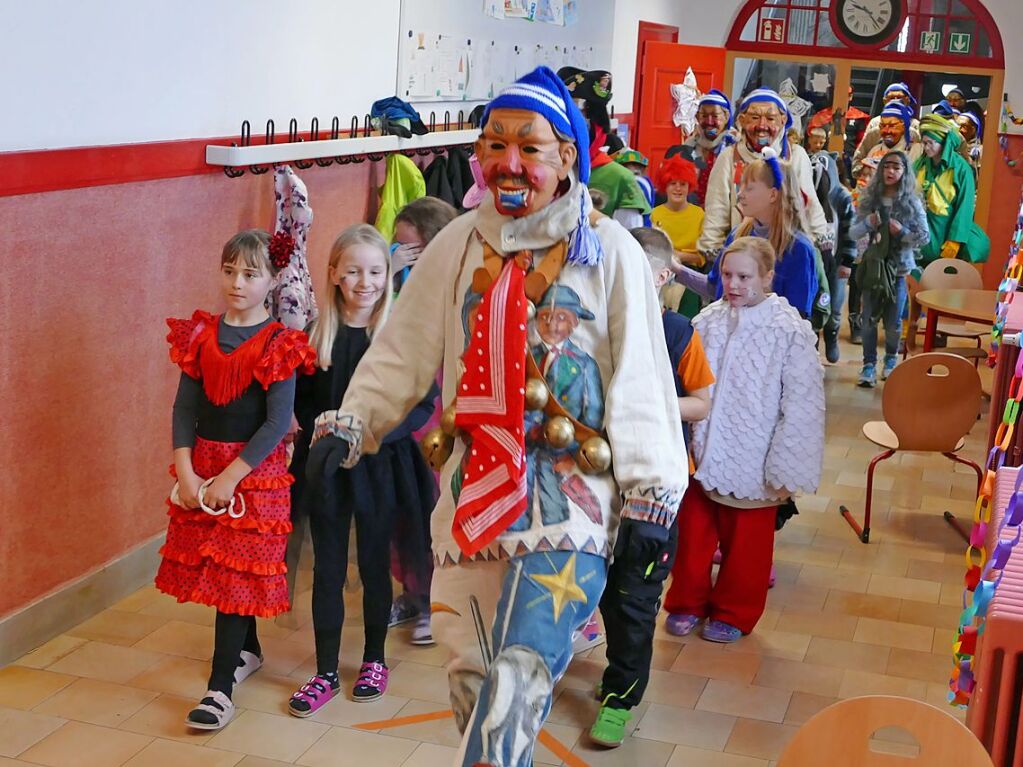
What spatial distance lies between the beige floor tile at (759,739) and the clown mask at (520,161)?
168cm

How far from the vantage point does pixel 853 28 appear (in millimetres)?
12203

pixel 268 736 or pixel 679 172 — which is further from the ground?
pixel 679 172

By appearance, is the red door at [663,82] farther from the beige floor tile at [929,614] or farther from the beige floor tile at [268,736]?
the beige floor tile at [268,736]

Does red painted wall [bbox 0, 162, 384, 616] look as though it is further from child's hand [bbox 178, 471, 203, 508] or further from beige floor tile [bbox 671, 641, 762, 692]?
beige floor tile [bbox 671, 641, 762, 692]

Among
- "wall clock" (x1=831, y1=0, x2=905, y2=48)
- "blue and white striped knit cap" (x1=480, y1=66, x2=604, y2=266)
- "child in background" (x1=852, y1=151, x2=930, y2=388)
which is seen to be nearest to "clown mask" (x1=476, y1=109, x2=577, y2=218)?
"blue and white striped knit cap" (x1=480, y1=66, x2=604, y2=266)

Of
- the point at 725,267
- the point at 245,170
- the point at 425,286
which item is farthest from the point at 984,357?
the point at 425,286

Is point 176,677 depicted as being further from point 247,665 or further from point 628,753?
point 628,753

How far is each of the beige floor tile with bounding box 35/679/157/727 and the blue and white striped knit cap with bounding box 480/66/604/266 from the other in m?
1.88

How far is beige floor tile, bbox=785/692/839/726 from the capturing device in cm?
378

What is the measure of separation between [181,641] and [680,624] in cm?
154

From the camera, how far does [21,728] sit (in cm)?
352

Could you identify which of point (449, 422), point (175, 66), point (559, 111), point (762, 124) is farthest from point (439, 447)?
point (762, 124)

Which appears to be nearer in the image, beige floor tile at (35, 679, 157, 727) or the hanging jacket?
beige floor tile at (35, 679, 157, 727)

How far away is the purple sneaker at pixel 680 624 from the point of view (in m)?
4.33
